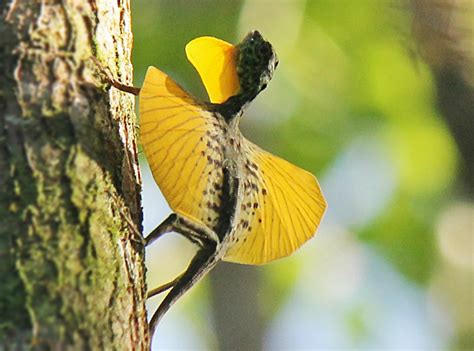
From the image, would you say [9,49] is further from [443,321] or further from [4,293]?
[443,321]

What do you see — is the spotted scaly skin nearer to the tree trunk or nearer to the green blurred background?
the tree trunk

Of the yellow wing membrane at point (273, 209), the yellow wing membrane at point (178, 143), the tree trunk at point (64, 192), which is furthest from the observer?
the yellow wing membrane at point (273, 209)

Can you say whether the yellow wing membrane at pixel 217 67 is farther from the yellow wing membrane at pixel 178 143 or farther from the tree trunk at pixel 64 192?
the tree trunk at pixel 64 192

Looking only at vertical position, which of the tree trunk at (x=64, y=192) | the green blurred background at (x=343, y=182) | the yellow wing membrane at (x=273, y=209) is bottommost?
the green blurred background at (x=343, y=182)

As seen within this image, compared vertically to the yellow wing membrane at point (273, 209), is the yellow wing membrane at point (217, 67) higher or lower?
higher

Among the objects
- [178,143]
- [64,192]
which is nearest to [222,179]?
[178,143]

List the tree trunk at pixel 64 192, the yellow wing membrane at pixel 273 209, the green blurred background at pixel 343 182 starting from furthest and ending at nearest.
→ the green blurred background at pixel 343 182 → the yellow wing membrane at pixel 273 209 → the tree trunk at pixel 64 192

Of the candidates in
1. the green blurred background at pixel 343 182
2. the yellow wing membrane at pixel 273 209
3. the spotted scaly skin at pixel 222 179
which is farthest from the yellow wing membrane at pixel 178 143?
the green blurred background at pixel 343 182

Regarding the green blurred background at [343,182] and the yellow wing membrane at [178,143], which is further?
the green blurred background at [343,182]
